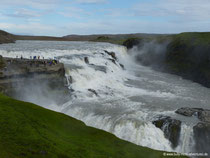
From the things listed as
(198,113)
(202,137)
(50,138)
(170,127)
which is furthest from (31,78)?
(202,137)

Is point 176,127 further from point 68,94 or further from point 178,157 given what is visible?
point 68,94

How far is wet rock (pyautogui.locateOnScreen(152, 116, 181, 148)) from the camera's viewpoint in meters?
24.2

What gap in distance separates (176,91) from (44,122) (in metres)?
30.3

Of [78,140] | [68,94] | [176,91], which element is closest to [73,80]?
[68,94]

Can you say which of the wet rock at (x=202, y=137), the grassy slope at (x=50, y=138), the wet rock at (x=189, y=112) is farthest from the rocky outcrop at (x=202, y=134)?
the grassy slope at (x=50, y=138)

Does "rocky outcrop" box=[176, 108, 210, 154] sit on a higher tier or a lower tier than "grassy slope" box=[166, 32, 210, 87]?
lower

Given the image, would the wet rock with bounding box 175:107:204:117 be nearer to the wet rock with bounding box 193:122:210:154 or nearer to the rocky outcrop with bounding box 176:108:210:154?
the rocky outcrop with bounding box 176:108:210:154

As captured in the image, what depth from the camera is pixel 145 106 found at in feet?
107

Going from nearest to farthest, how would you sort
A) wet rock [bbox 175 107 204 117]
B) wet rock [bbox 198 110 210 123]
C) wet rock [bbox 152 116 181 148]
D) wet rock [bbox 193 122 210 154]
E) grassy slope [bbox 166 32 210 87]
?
1. wet rock [bbox 193 122 210 154]
2. wet rock [bbox 152 116 181 148]
3. wet rock [bbox 198 110 210 123]
4. wet rock [bbox 175 107 204 117]
5. grassy slope [bbox 166 32 210 87]

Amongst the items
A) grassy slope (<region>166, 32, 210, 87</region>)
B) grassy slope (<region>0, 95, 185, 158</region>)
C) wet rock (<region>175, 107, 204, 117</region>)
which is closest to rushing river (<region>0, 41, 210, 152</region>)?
wet rock (<region>175, 107, 204, 117</region>)

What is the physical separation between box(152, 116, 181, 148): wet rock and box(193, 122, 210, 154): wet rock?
6.14ft

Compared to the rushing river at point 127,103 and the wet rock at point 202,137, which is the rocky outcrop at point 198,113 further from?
the wet rock at point 202,137

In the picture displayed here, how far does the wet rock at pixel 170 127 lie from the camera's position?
2418 centimetres

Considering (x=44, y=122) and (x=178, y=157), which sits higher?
(x=44, y=122)
